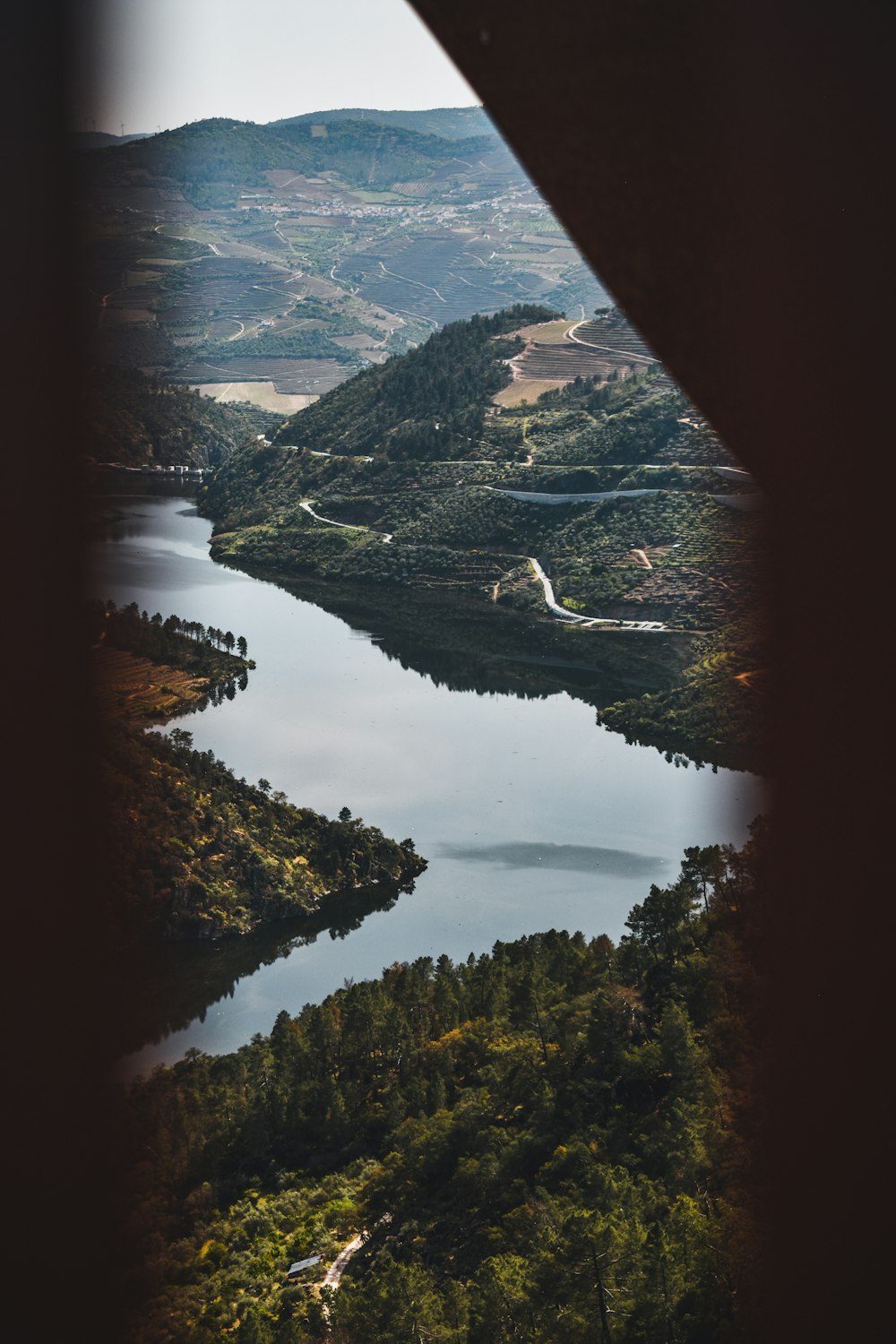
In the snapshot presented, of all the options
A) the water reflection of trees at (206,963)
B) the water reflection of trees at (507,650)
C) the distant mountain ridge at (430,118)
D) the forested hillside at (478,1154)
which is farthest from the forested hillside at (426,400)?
the distant mountain ridge at (430,118)

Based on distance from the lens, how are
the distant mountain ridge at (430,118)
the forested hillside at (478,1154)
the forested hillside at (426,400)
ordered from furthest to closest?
the distant mountain ridge at (430,118)
the forested hillside at (426,400)
the forested hillside at (478,1154)

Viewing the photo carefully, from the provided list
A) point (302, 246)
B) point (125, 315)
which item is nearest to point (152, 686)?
point (125, 315)

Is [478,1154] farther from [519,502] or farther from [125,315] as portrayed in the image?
[125,315]

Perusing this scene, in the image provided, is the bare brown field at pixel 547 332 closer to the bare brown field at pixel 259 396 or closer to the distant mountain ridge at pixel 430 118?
the bare brown field at pixel 259 396

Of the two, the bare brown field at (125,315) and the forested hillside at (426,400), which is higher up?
the bare brown field at (125,315)

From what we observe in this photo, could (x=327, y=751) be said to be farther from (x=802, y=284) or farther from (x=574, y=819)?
(x=802, y=284)

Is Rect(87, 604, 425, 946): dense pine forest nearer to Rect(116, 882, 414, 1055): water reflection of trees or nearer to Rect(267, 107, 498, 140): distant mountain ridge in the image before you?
Rect(116, 882, 414, 1055): water reflection of trees

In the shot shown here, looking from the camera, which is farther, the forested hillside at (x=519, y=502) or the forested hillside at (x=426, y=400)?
the forested hillside at (x=426, y=400)

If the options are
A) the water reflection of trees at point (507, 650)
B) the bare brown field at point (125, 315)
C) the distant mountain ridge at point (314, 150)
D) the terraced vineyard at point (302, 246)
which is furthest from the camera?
the distant mountain ridge at point (314, 150)
